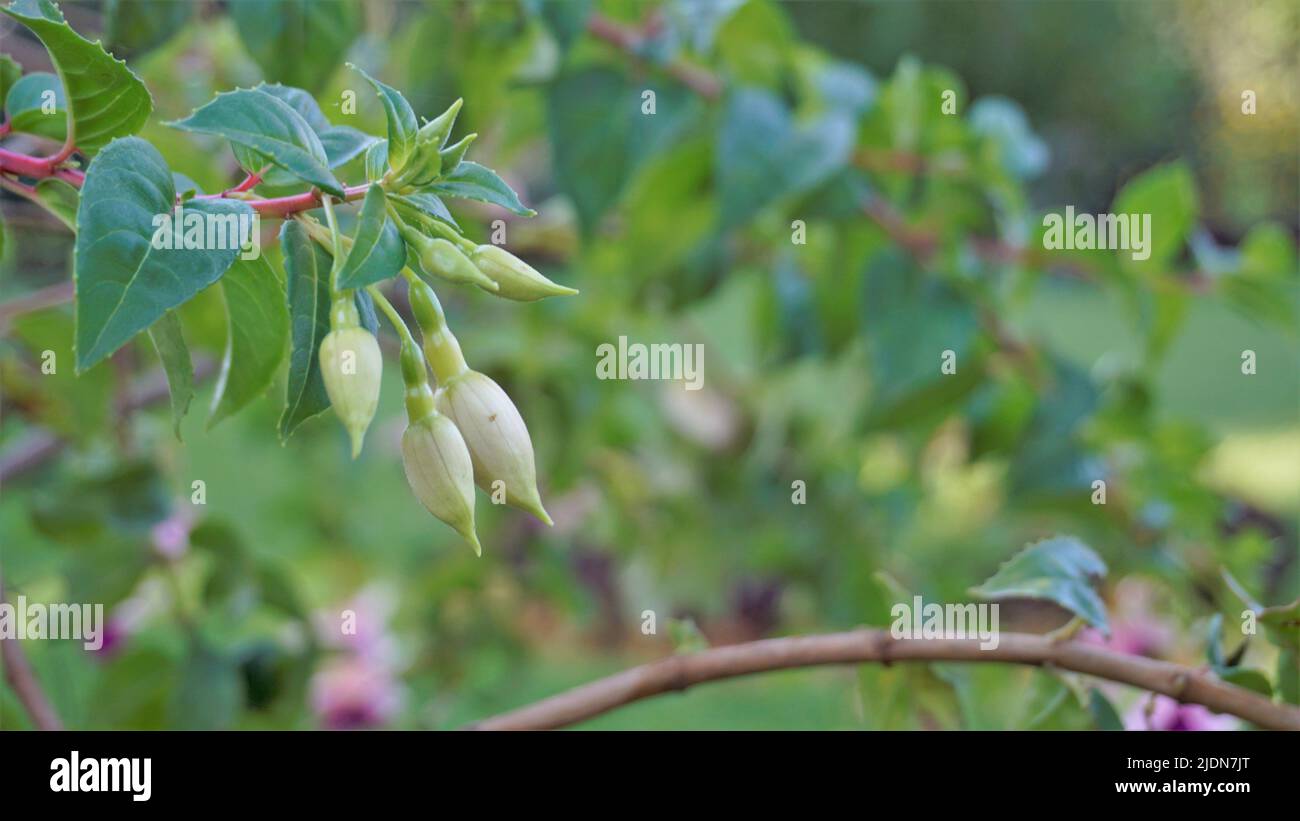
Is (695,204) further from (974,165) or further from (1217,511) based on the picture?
(1217,511)

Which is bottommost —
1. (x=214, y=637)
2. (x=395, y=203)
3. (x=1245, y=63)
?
(x=214, y=637)

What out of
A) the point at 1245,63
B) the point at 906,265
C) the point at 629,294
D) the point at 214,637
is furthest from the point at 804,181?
the point at 1245,63

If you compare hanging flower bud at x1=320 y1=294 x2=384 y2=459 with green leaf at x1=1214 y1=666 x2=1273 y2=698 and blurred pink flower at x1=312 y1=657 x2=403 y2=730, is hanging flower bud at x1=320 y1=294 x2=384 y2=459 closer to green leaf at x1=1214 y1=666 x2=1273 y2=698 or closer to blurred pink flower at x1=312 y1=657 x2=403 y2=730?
green leaf at x1=1214 y1=666 x2=1273 y2=698

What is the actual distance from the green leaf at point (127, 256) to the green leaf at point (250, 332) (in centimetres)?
2

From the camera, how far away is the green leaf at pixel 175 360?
20cm

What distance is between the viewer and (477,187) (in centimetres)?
19

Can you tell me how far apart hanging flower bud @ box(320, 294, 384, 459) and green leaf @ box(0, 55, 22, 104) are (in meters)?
0.13

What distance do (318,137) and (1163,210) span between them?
16.8 inches

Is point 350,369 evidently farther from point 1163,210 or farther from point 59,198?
point 1163,210

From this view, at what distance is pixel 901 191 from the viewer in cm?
50

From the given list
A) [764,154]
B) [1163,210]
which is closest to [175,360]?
[764,154]

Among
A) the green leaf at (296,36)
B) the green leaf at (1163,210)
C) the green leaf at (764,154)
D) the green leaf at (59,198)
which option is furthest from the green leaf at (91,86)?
the green leaf at (1163,210)

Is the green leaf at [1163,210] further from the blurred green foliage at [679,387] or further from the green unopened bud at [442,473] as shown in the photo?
the green unopened bud at [442,473]
